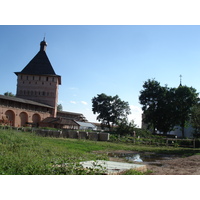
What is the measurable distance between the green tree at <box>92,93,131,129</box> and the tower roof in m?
15.9

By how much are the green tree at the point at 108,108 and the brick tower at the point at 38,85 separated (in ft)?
46.9

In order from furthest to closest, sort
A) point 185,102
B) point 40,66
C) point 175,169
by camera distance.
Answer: point 40,66 → point 185,102 → point 175,169

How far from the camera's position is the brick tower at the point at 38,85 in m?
49.7

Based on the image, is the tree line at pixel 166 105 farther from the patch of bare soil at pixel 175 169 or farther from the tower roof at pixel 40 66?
the patch of bare soil at pixel 175 169

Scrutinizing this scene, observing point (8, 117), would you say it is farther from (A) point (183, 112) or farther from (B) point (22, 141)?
(B) point (22, 141)

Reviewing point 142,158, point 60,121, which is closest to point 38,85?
point 60,121

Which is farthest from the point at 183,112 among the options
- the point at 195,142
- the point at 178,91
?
the point at 195,142

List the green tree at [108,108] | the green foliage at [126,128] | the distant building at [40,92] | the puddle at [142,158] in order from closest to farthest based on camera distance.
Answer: the puddle at [142,158] → the green foliage at [126,128] → the distant building at [40,92] → the green tree at [108,108]

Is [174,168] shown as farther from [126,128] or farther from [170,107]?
[170,107]

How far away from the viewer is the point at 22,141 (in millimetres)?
8711

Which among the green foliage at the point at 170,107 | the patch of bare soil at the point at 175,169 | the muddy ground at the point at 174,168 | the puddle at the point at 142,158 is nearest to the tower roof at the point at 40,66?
the green foliage at the point at 170,107

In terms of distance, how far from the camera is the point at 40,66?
5138cm

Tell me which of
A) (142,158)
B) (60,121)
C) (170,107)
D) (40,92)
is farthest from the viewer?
(40,92)

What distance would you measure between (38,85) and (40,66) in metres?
4.70
